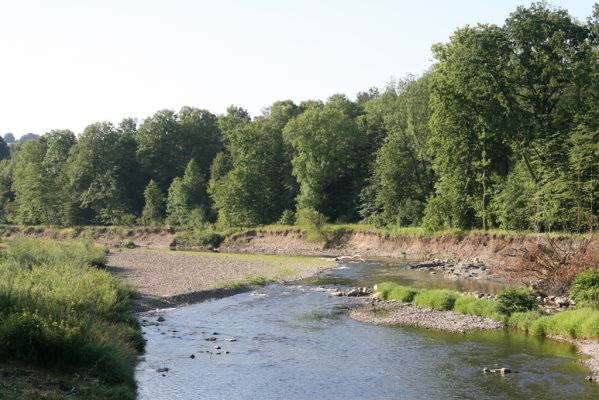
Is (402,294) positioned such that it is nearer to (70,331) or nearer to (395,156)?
(70,331)

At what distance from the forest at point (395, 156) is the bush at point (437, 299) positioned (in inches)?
660

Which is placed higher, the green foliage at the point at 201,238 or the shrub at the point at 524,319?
the green foliage at the point at 201,238

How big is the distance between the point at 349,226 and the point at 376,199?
18.6 feet

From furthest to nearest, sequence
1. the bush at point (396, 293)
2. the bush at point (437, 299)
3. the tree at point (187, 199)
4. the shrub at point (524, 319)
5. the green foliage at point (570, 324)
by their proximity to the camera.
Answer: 1. the tree at point (187, 199)
2. the bush at point (396, 293)
3. the bush at point (437, 299)
4. the shrub at point (524, 319)
5. the green foliage at point (570, 324)

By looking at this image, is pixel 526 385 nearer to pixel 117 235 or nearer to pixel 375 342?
pixel 375 342

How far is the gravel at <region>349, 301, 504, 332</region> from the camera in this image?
32.5m

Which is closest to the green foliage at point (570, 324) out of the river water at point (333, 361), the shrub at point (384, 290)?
the river water at point (333, 361)

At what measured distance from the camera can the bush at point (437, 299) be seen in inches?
1458

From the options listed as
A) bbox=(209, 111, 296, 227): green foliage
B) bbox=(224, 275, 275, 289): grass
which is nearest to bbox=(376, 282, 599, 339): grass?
bbox=(224, 275, 275, 289): grass

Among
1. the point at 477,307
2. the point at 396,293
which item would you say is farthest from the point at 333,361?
the point at 396,293

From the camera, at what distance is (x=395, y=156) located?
3346 inches

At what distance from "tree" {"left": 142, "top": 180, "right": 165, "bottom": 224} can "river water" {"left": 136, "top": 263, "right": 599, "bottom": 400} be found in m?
81.1

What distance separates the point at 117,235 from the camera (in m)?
113

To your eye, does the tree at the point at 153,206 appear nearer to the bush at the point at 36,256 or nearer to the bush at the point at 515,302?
the bush at the point at 36,256
